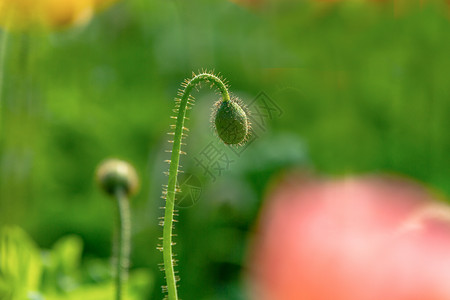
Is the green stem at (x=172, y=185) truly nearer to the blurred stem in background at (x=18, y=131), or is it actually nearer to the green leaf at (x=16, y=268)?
the green leaf at (x=16, y=268)

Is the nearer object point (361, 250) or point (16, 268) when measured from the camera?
point (361, 250)

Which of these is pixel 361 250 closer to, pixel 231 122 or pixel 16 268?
pixel 231 122

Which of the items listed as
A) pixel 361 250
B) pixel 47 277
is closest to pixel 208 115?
pixel 47 277

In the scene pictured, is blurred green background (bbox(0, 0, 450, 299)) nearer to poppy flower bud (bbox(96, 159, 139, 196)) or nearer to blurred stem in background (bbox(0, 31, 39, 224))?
blurred stem in background (bbox(0, 31, 39, 224))

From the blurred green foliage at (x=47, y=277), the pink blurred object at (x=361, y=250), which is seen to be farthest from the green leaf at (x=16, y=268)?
the pink blurred object at (x=361, y=250)

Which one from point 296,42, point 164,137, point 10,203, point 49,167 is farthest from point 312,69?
point 10,203

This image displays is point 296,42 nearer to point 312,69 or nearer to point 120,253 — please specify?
point 312,69
